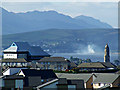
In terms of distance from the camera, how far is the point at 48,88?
19.6 m

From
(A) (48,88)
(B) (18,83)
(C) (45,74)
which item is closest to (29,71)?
(C) (45,74)

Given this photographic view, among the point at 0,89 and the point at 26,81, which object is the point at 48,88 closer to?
the point at 0,89

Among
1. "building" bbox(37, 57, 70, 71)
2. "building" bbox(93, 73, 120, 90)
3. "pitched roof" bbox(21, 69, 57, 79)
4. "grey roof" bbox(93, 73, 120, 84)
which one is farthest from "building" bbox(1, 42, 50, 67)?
"pitched roof" bbox(21, 69, 57, 79)

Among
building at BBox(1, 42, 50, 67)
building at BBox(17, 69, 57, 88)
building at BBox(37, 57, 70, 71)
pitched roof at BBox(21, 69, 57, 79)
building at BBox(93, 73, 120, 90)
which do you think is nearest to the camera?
building at BBox(17, 69, 57, 88)

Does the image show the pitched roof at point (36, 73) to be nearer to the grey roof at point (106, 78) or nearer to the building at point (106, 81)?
the building at point (106, 81)

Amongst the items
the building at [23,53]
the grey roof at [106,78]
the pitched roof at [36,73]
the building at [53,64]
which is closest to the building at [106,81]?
the grey roof at [106,78]

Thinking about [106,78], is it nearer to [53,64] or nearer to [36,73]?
[36,73]

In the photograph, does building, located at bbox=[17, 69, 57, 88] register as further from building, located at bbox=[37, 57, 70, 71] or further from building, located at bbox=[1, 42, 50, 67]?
building, located at bbox=[1, 42, 50, 67]

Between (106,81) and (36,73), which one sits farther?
(106,81)

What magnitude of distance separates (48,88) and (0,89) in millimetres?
3520

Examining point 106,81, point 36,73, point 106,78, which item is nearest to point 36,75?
point 36,73

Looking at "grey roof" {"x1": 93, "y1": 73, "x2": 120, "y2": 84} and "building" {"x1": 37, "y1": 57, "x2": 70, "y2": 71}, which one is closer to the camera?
"grey roof" {"x1": 93, "y1": 73, "x2": 120, "y2": 84}

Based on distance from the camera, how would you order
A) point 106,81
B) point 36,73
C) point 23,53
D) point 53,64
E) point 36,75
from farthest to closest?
point 23,53 < point 53,64 < point 106,81 < point 36,73 < point 36,75

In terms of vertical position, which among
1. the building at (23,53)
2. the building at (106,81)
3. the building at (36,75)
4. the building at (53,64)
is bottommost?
the building at (106,81)
